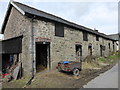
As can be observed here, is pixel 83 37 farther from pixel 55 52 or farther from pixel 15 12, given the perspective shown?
pixel 15 12

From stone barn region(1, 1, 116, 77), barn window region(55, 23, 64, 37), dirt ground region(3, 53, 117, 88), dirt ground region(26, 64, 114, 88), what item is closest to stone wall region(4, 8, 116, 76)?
stone barn region(1, 1, 116, 77)

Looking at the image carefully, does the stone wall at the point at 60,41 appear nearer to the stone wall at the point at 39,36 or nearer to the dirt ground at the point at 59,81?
the stone wall at the point at 39,36

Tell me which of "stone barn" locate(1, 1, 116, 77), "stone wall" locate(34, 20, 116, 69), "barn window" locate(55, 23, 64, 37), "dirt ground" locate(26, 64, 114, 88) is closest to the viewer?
"dirt ground" locate(26, 64, 114, 88)

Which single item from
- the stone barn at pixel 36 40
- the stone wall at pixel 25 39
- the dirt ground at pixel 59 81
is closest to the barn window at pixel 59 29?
the stone barn at pixel 36 40

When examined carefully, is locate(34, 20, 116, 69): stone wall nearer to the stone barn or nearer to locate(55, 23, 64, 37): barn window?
the stone barn

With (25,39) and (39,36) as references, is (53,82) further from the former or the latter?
(25,39)

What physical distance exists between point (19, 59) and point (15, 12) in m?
5.04

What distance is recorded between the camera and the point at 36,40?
309 inches

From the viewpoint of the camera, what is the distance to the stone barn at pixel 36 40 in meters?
7.68

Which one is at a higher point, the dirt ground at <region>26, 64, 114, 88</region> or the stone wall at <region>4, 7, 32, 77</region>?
the stone wall at <region>4, 7, 32, 77</region>

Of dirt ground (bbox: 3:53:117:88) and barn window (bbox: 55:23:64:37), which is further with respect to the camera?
barn window (bbox: 55:23:64:37)

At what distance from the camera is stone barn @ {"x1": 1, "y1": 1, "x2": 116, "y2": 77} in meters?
7.68

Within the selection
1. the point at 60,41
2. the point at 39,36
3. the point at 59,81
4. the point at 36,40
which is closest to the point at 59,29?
the point at 60,41

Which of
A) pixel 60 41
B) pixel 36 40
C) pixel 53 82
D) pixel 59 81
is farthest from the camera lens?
pixel 60 41
